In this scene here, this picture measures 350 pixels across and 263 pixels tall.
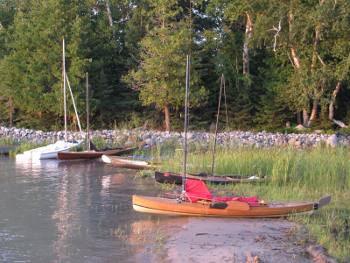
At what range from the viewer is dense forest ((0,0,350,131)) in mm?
21141

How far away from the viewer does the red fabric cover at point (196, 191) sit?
681 cm

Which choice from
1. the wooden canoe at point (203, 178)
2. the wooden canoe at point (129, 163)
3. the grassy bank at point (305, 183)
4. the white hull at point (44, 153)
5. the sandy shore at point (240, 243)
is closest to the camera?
the sandy shore at point (240, 243)

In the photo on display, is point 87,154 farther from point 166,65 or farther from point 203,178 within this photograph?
point 166,65

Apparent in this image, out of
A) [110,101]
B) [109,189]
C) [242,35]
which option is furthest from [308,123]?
[109,189]

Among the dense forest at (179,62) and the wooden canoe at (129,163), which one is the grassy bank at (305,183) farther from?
the dense forest at (179,62)

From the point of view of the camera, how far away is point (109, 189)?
9.64m

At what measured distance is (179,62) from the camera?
71.7 ft

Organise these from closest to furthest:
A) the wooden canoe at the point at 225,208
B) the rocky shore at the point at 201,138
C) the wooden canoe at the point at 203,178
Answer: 1. the wooden canoe at the point at 225,208
2. the wooden canoe at the point at 203,178
3. the rocky shore at the point at 201,138

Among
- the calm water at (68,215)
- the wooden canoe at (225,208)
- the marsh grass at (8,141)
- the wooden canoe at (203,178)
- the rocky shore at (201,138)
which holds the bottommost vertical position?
the calm water at (68,215)

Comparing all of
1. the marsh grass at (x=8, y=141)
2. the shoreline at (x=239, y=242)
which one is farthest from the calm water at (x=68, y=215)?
the marsh grass at (x=8, y=141)

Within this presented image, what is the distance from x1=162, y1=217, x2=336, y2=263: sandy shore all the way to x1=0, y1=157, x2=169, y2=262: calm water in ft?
2.54

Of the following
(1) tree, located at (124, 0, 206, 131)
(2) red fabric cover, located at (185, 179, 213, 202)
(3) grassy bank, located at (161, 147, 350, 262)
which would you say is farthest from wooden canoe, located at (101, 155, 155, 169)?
(1) tree, located at (124, 0, 206, 131)

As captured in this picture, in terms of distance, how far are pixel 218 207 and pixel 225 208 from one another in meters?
0.14

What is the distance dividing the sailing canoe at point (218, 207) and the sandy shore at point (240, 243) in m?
0.19
